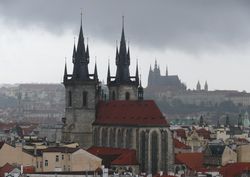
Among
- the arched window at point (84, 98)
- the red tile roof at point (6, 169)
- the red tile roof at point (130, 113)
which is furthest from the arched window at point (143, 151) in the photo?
the red tile roof at point (6, 169)

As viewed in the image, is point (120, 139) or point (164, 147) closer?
point (164, 147)

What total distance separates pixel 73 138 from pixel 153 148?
15.2 meters

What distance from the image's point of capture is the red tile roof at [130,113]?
9794 cm

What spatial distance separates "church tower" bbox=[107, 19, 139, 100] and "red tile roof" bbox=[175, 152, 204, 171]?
561 inches

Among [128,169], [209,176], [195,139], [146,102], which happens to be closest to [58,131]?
[195,139]

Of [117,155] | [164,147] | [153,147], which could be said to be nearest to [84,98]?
[153,147]

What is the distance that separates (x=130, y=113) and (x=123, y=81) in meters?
13.7

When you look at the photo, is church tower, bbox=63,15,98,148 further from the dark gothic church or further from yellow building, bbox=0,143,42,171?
yellow building, bbox=0,143,42,171

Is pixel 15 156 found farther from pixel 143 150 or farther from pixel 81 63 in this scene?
pixel 81 63

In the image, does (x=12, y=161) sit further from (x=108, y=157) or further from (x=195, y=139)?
(x=195, y=139)

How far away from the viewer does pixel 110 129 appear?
10400cm

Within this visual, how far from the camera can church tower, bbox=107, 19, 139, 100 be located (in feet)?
375

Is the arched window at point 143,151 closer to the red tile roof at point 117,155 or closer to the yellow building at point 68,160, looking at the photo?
the red tile roof at point 117,155

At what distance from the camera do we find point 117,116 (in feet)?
→ 339
